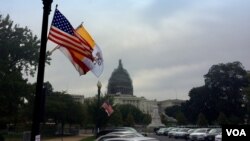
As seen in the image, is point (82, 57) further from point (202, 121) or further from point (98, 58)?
point (202, 121)

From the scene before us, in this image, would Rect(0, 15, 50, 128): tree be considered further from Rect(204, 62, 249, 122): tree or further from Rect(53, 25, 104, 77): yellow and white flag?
Rect(204, 62, 249, 122): tree

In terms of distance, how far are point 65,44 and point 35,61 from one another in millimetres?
39554

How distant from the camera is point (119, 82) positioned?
17050 centimetres

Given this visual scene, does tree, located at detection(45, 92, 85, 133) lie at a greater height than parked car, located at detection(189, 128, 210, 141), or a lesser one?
greater

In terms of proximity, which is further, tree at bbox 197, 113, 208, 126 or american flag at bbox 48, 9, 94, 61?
tree at bbox 197, 113, 208, 126

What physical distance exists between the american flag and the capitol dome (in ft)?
502

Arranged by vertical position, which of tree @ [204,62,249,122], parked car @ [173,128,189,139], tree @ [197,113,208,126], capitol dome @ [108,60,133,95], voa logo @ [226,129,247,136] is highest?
capitol dome @ [108,60,133,95]

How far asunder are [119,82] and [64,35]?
6116 inches

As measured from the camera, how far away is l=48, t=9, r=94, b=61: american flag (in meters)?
14.9

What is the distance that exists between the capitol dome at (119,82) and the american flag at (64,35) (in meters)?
153

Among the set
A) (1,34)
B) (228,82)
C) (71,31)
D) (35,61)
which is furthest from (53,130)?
(71,31)

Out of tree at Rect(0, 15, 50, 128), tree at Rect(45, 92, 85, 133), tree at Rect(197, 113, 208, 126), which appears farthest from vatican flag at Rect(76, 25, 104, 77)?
tree at Rect(197, 113, 208, 126)

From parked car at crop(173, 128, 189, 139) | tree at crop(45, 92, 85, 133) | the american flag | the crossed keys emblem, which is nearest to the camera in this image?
the american flag

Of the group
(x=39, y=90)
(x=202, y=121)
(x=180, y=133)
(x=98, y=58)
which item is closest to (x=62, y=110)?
(x=180, y=133)
